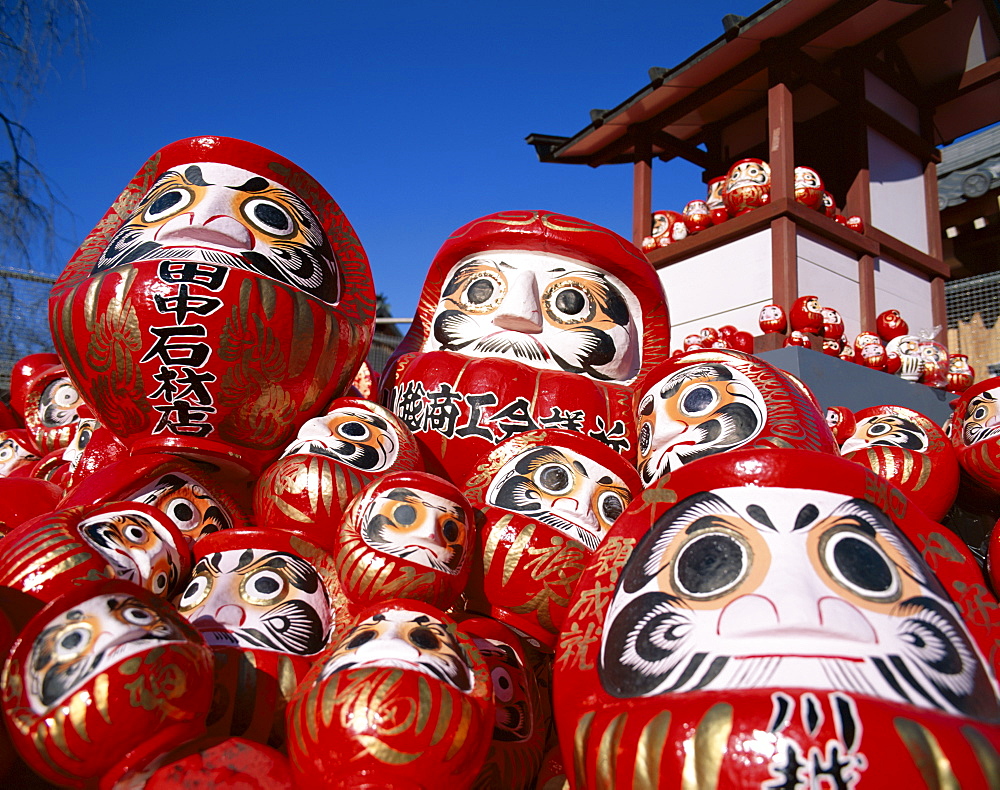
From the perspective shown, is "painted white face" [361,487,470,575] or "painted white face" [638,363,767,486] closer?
"painted white face" [361,487,470,575]

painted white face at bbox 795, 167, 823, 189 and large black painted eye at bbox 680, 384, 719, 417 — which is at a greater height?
painted white face at bbox 795, 167, 823, 189

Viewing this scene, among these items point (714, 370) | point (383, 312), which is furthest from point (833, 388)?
point (383, 312)

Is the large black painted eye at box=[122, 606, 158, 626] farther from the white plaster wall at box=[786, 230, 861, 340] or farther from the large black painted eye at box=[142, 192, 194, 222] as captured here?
the white plaster wall at box=[786, 230, 861, 340]

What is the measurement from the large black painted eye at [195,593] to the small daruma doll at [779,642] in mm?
696

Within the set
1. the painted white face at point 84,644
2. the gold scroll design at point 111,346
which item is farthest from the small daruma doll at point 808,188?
the painted white face at point 84,644

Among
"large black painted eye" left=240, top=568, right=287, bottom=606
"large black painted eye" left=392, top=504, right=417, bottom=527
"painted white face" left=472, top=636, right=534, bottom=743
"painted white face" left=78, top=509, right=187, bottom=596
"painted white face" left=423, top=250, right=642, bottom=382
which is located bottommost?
"painted white face" left=472, top=636, right=534, bottom=743

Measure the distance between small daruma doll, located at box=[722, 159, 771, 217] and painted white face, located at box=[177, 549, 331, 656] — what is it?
5448 mm

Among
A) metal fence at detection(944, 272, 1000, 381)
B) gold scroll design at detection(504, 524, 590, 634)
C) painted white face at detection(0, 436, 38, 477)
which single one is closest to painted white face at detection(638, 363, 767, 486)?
gold scroll design at detection(504, 524, 590, 634)

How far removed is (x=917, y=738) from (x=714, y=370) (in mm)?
1019

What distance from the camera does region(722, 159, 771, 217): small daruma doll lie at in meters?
6.15

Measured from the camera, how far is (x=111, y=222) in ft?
7.88

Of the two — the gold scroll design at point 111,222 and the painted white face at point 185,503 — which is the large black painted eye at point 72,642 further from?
the gold scroll design at point 111,222

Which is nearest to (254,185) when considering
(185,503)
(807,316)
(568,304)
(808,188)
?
(185,503)

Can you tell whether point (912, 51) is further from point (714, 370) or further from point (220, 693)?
point (220, 693)
